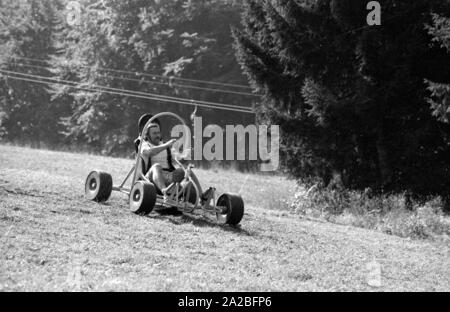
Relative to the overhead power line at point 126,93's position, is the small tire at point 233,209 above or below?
below

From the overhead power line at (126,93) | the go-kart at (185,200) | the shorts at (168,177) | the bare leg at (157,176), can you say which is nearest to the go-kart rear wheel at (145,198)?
the go-kart at (185,200)

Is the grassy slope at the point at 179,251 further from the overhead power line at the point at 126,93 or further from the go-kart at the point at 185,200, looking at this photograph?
the overhead power line at the point at 126,93

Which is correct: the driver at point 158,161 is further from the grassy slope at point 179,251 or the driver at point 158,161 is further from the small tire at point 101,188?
the small tire at point 101,188

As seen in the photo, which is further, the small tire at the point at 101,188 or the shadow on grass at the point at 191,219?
the small tire at the point at 101,188

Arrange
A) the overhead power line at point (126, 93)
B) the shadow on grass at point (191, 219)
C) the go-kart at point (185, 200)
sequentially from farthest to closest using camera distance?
the overhead power line at point (126, 93), the go-kart at point (185, 200), the shadow on grass at point (191, 219)

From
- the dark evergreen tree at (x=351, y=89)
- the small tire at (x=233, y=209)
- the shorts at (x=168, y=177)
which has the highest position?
the dark evergreen tree at (x=351, y=89)

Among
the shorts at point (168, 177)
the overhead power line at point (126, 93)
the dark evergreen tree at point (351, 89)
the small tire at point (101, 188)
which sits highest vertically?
the overhead power line at point (126, 93)

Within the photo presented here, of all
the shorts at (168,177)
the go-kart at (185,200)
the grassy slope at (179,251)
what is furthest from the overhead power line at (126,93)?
the go-kart at (185,200)

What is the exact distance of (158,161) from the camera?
14359 mm

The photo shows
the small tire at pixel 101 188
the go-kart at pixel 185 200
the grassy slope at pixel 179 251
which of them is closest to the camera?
the grassy slope at pixel 179 251

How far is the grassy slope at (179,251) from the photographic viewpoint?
321 inches

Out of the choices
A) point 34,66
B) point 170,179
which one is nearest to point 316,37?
point 170,179

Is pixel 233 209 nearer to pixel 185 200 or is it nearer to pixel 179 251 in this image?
pixel 185 200

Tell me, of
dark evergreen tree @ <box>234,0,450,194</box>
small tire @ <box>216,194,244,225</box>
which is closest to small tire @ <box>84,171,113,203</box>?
small tire @ <box>216,194,244,225</box>
